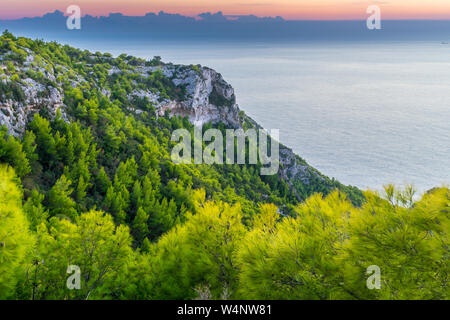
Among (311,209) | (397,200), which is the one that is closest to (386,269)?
(397,200)

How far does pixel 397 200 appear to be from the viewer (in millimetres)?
8234

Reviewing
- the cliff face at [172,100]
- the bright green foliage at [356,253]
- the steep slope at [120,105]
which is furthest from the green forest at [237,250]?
the steep slope at [120,105]

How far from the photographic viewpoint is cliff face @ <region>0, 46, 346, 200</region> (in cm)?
2706

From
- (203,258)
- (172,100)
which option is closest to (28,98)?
(203,258)

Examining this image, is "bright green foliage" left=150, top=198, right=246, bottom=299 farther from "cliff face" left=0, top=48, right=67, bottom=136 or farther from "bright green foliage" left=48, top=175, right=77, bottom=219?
"cliff face" left=0, top=48, right=67, bottom=136

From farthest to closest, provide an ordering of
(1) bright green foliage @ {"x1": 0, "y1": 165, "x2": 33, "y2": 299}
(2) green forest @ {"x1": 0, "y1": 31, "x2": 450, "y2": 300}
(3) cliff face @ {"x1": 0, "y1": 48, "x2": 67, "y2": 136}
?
1. (3) cliff face @ {"x1": 0, "y1": 48, "x2": 67, "y2": 136}
2. (1) bright green foliage @ {"x1": 0, "y1": 165, "x2": 33, "y2": 299}
3. (2) green forest @ {"x1": 0, "y1": 31, "x2": 450, "y2": 300}

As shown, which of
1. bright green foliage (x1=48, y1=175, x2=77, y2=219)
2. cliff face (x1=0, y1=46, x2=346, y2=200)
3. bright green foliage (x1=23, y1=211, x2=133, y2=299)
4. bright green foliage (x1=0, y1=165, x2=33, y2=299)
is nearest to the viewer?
bright green foliage (x1=0, y1=165, x2=33, y2=299)

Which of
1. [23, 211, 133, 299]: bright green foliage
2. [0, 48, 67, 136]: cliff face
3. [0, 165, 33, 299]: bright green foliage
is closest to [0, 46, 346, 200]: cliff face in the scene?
[0, 48, 67, 136]: cliff face

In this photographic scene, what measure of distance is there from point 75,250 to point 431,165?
104 metres

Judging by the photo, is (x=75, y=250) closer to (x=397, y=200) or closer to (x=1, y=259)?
(x=1, y=259)

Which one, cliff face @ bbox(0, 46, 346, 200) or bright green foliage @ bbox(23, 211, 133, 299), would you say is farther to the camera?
cliff face @ bbox(0, 46, 346, 200)

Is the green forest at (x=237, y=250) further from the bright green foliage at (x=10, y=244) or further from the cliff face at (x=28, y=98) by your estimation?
the cliff face at (x=28, y=98)

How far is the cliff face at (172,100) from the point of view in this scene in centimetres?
2706
